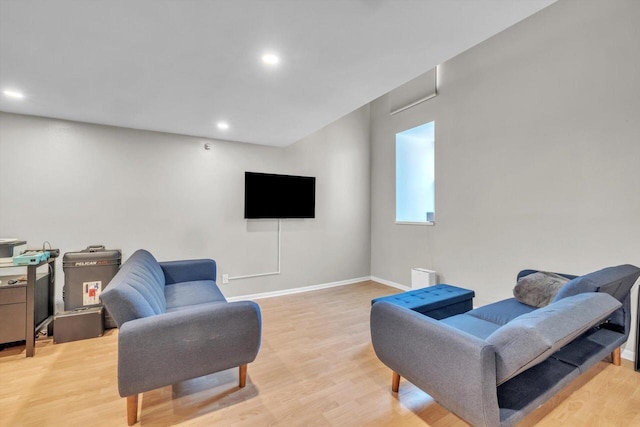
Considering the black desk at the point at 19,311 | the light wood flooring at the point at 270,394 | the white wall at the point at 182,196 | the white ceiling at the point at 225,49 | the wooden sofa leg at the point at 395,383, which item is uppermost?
the white ceiling at the point at 225,49

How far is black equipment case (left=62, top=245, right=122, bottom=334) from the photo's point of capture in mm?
2865

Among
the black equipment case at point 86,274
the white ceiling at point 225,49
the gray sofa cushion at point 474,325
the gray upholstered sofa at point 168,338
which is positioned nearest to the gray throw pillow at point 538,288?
the gray sofa cushion at point 474,325

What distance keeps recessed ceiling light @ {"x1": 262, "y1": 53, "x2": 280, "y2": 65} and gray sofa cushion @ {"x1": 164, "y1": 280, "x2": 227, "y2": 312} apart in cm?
208

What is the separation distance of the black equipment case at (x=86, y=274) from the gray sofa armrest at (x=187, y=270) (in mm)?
521

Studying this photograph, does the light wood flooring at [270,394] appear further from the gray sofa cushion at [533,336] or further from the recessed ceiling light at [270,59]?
the recessed ceiling light at [270,59]

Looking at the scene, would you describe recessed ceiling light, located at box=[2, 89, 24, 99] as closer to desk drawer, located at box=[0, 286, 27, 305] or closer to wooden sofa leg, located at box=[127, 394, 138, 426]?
desk drawer, located at box=[0, 286, 27, 305]

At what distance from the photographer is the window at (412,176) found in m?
4.64

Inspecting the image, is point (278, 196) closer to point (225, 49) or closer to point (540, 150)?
point (225, 49)

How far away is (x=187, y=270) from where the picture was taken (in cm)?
321

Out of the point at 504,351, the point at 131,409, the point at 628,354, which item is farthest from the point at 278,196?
the point at 628,354

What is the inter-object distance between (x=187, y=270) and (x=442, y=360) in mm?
2876

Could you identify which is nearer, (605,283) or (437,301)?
(605,283)

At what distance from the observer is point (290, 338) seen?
2.84m

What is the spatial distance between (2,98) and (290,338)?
360 cm
